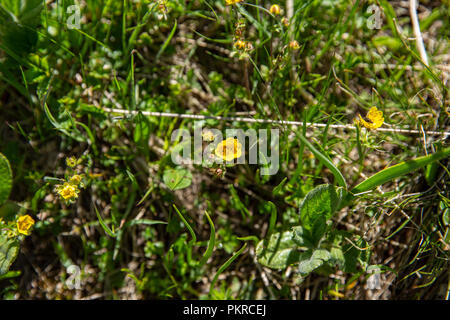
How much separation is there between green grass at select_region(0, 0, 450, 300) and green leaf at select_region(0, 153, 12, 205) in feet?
0.27

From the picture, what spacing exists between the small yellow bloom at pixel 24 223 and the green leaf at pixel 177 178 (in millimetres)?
787

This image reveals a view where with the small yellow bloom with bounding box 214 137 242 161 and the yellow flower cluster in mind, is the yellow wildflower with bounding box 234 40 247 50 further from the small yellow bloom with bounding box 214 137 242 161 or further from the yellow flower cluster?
the yellow flower cluster

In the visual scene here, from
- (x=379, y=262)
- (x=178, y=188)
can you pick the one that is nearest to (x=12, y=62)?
(x=178, y=188)

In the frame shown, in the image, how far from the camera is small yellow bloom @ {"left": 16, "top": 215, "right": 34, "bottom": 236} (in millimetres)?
2006

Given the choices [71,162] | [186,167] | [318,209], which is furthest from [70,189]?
[318,209]

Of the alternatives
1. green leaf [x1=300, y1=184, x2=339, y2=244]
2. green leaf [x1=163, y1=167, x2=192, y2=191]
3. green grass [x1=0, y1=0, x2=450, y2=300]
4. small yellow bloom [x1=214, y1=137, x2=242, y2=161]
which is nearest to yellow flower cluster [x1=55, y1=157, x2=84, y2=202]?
green grass [x1=0, y1=0, x2=450, y2=300]

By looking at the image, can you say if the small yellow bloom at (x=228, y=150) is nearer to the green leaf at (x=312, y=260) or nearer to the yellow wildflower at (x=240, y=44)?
the yellow wildflower at (x=240, y=44)

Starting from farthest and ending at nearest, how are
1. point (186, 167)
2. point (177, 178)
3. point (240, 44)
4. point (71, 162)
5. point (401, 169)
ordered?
point (186, 167) < point (177, 178) < point (71, 162) < point (240, 44) < point (401, 169)

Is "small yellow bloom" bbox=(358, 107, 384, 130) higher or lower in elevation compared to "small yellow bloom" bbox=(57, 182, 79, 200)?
higher

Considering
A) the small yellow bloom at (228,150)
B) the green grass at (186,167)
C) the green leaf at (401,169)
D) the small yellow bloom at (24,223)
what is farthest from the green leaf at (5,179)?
the green leaf at (401,169)

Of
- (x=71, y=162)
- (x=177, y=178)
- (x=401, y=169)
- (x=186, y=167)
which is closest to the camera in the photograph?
(x=401, y=169)

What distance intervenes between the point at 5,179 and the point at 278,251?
1.64m

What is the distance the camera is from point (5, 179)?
2.07 metres

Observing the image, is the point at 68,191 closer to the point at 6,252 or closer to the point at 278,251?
the point at 6,252
